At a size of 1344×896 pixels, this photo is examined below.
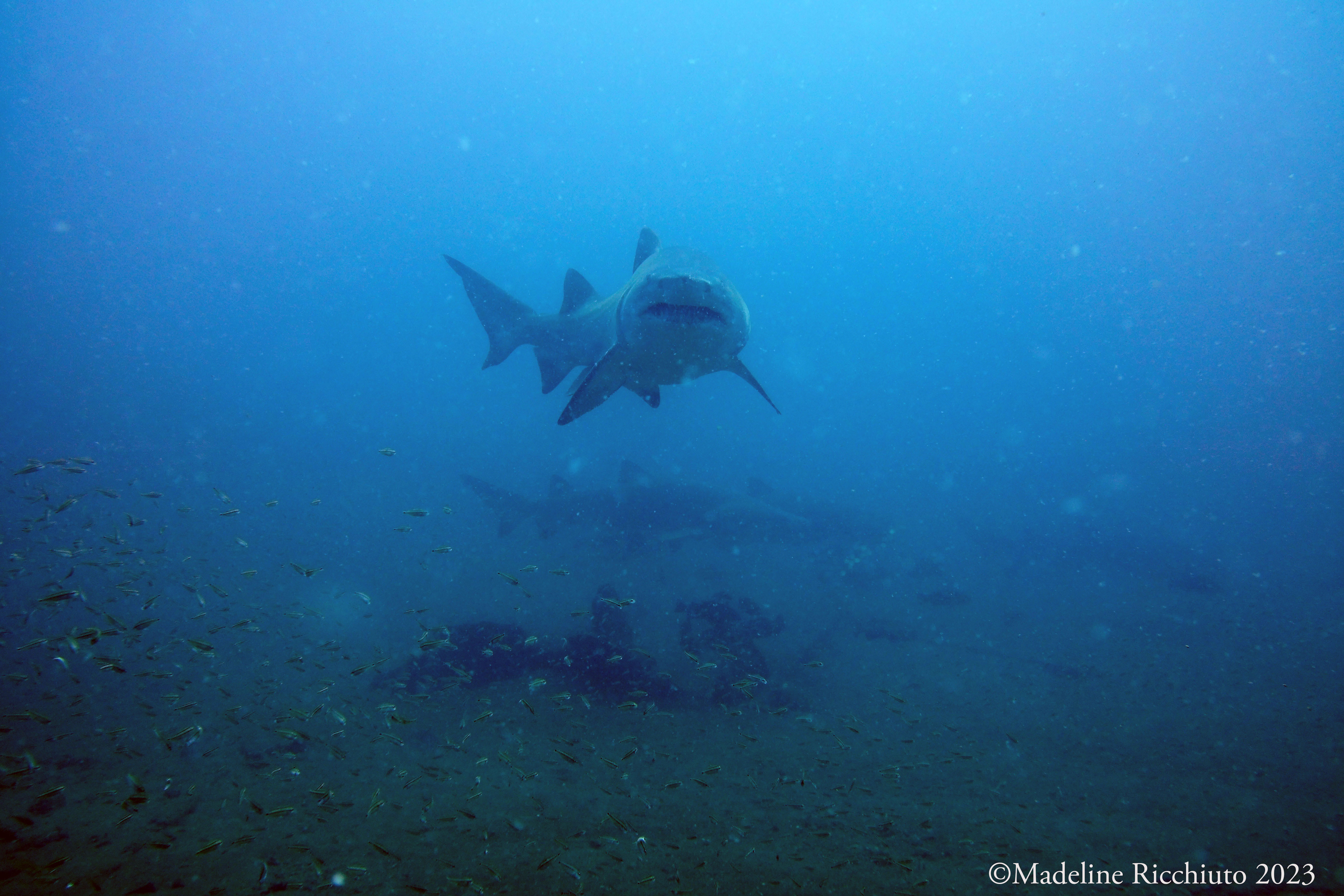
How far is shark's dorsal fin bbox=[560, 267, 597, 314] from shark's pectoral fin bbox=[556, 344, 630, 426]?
220 centimetres

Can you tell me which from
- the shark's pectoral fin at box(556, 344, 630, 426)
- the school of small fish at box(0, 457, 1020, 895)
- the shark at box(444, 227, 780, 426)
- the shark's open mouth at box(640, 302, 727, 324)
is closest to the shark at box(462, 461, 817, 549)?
the school of small fish at box(0, 457, 1020, 895)

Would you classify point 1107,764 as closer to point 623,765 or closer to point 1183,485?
point 623,765

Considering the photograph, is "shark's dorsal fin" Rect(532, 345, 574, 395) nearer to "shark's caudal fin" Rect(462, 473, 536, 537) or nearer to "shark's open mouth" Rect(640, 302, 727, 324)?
"shark's open mouth" Rect(640, 302, 727, 324)

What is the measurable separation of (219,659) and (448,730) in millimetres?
6881

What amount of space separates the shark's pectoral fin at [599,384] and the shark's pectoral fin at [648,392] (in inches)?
10.4

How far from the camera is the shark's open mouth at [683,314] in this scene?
6566 mm

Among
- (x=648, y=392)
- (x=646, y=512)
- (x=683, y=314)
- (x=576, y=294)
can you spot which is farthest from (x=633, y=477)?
(x=683, y=314)

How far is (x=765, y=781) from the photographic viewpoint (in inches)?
247

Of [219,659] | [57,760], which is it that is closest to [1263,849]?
[57,760]

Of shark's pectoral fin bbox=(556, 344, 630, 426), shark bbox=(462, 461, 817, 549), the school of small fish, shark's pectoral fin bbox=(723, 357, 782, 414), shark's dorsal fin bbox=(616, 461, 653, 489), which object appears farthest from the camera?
shark's dorsal fin bbox=(616, 461, 653, 489)

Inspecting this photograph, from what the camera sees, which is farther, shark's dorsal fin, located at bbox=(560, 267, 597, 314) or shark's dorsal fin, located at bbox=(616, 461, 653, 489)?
shark's dorsal fin, located at bbox=(616, 461, 653, 489)

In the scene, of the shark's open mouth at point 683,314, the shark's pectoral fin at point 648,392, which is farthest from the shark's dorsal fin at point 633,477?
the shark's open mouth at point 683,314

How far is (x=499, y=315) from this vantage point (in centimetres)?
1100

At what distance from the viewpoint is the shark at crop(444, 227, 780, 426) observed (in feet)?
21.7
